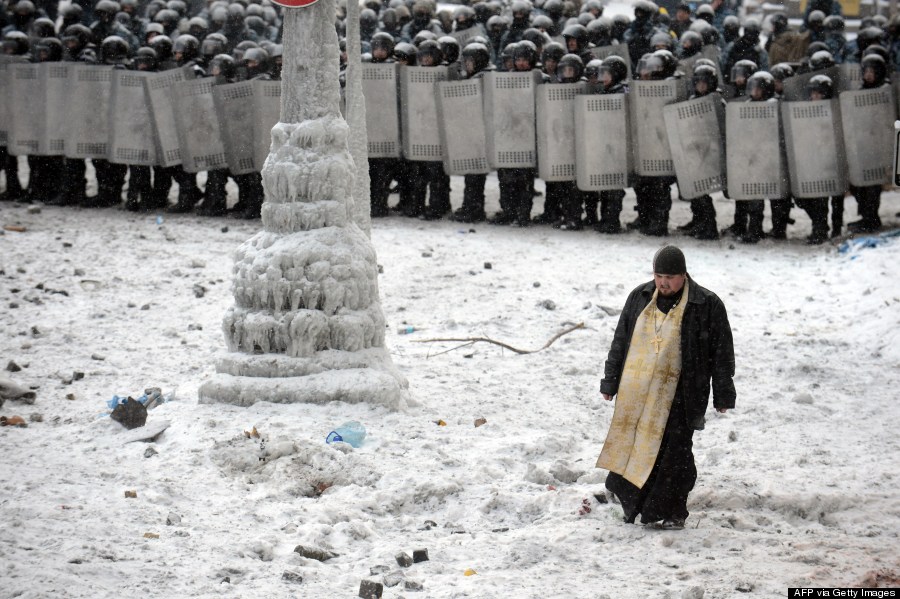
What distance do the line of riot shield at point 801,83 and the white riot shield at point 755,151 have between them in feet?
1.88

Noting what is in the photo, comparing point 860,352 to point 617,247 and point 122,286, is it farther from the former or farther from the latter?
point 122,286

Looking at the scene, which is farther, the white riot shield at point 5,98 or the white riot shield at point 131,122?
the white riot shield at point 5,98

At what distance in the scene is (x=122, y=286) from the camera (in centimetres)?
925

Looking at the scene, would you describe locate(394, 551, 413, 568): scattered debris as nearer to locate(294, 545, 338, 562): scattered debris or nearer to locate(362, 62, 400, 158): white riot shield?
locate(294, 545, 338, 562): scattered debris

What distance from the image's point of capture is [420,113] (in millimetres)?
11812

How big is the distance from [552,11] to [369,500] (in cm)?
1174

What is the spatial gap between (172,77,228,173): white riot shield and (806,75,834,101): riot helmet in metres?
6.21

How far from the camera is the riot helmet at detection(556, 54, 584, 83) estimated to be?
11180 mm

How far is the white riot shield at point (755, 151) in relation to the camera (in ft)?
Answer: 34.8

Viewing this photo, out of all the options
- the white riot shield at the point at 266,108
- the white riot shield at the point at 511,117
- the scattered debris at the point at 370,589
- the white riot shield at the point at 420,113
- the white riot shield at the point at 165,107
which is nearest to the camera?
the scattered debris at the point at 370,589

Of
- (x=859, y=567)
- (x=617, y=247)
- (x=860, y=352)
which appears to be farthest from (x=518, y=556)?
(x=617, y=247)

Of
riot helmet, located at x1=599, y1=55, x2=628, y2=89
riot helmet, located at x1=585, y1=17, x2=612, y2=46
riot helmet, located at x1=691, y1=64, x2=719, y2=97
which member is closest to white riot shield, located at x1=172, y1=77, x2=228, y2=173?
riot helmet, located at x1=599, y1=55, x2=628, y2=89

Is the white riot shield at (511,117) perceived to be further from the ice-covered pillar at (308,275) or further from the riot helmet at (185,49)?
the ice-covered pillar at (308,275)

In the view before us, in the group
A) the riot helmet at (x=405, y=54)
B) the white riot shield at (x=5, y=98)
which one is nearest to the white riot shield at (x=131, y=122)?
the white riot shield at (x=5, y=98)
